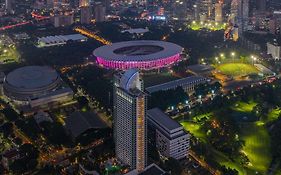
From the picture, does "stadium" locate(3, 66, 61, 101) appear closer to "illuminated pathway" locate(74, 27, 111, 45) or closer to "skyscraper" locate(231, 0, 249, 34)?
"illuminated pathway" locate(74, 27, 111, 45)

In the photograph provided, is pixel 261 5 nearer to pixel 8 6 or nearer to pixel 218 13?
pixel 218 13

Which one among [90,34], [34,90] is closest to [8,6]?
[90,34]

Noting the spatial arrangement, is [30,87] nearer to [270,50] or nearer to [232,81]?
[232,81]

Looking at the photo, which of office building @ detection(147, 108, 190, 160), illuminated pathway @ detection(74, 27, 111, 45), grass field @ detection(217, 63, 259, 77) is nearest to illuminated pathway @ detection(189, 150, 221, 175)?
office building @ detection(147, 108, 190, 160)

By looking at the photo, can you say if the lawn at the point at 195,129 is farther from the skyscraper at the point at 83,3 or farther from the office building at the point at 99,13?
the skyscraper at the point at 83,3

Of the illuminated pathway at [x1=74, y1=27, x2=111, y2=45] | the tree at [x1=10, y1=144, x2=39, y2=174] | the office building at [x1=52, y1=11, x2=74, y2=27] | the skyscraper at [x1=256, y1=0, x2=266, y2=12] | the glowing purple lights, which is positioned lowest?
the tree at [x1=10, y1=144, x2=39, y2=174]

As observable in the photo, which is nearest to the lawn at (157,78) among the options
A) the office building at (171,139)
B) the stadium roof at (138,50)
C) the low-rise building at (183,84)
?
the low-rise building at (183,84)

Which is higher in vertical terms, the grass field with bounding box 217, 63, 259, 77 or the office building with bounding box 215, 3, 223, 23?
the office building with bounding box 215, 3, 223, 23
